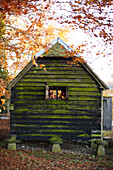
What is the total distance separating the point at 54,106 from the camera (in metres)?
12.5

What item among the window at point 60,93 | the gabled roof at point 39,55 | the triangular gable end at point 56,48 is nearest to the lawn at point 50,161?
the window at point 60,93

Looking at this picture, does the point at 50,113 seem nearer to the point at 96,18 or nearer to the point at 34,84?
the point at 34,84

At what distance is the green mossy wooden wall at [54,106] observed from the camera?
12508 mm

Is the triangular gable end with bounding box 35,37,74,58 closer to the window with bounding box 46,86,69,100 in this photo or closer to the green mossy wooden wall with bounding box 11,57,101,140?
the green mossy wooden wall with bounding box 11,57,101,140

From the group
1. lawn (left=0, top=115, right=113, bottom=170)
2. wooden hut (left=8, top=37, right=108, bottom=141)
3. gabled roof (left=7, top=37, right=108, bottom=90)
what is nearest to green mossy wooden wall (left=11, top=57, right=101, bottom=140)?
wooden hut (left=8, top=37, right=108, bottom=141)

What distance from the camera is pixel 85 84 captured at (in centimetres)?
1261

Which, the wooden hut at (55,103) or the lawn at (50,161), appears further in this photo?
the wooden hut at (55,103)

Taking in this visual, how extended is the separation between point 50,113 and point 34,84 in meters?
2.03

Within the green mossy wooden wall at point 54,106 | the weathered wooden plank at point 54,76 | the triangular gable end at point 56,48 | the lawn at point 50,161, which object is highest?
the triangular gable end at point 56,48

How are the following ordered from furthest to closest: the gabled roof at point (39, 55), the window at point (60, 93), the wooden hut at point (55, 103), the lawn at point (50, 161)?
the window at point (60, 93) < the wooden hut at point (55, 103) < the gabled roof at point (39, 55) < the lawn at point (50, 161)

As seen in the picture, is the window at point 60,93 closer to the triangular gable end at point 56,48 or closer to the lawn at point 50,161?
the triangular gable end at point 56,48

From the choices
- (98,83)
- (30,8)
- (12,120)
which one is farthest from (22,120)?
(30,8)

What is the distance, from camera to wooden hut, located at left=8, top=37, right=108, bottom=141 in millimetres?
12500

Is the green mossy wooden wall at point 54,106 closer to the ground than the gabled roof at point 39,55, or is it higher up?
closer to the ground
